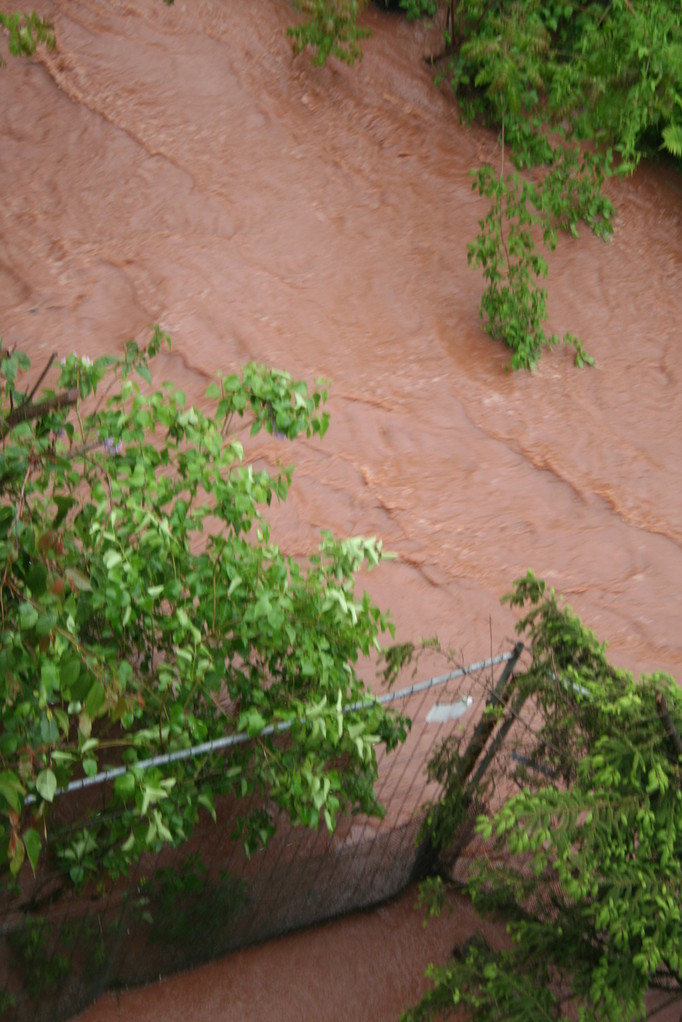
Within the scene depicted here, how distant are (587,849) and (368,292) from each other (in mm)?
4572

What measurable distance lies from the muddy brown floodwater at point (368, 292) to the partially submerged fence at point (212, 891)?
35cm

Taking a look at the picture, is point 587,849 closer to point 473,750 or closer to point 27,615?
point 473,750

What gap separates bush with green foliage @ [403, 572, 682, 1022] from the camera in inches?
93.1

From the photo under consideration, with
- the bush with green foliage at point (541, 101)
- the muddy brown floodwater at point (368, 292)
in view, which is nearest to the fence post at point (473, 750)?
the muddy brown floodwater at point (368, 292)

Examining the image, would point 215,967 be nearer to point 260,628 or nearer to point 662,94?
point 260,628

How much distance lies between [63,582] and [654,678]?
170 centimetres

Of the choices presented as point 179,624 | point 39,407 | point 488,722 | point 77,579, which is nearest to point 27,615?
→ point 77,579

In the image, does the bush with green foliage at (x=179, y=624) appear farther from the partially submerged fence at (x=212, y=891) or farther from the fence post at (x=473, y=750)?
the fence post at (x=473, y=750)

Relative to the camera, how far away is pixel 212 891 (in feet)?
11.5

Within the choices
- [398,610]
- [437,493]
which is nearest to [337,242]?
[437,493]

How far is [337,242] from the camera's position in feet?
21.3

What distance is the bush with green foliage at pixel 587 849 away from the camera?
2.37 meters

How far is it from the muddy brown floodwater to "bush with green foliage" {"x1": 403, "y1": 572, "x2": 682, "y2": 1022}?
1.23m

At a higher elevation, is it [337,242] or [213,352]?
[337,242]
